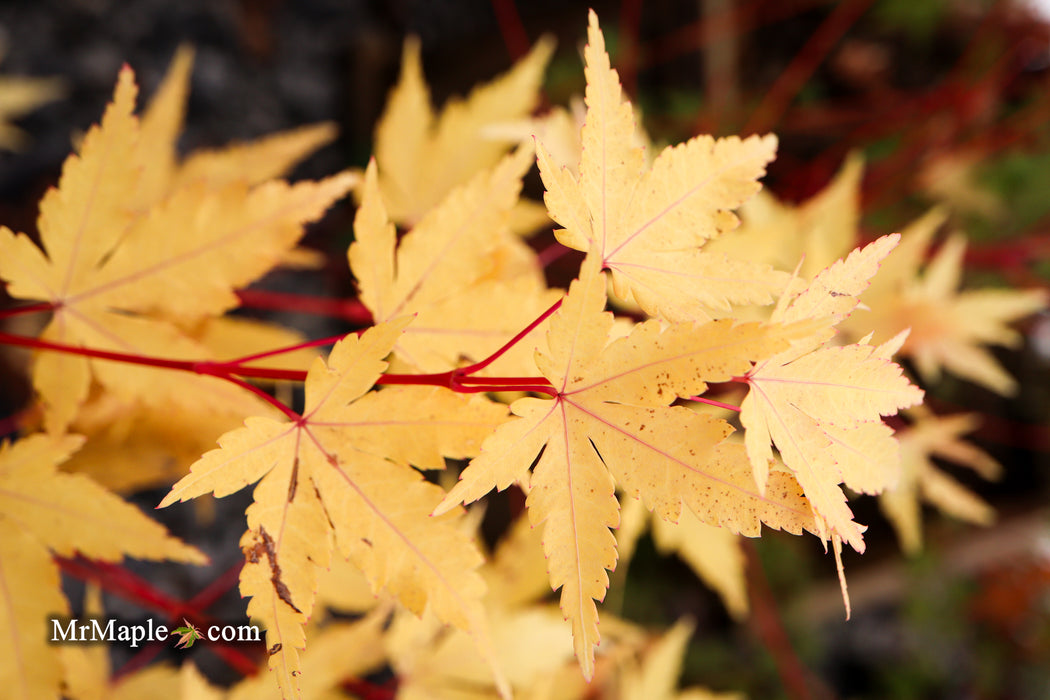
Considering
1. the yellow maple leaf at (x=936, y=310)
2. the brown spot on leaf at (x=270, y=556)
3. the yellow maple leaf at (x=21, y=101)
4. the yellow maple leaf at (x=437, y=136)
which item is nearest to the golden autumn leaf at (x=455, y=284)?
the brown spot on leaf at (x=270, y=556)

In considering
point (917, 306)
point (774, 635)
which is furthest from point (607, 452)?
point (774, 635)

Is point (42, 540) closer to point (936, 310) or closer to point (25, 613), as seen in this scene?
point (25, 613)

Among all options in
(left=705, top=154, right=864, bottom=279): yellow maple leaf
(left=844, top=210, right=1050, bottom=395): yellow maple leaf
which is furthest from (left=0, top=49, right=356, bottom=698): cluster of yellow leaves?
(left=844, top=210, right=1050, bottom=395): yellow maple leaf

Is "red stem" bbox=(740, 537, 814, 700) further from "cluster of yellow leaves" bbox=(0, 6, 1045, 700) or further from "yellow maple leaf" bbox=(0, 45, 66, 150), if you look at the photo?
"yellow maple leaf" bbox=(0, 45, 66, 150)

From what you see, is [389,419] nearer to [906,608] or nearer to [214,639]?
[214,639]

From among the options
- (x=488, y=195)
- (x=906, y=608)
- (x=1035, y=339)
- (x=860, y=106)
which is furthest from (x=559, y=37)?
(x=906, y=608)
